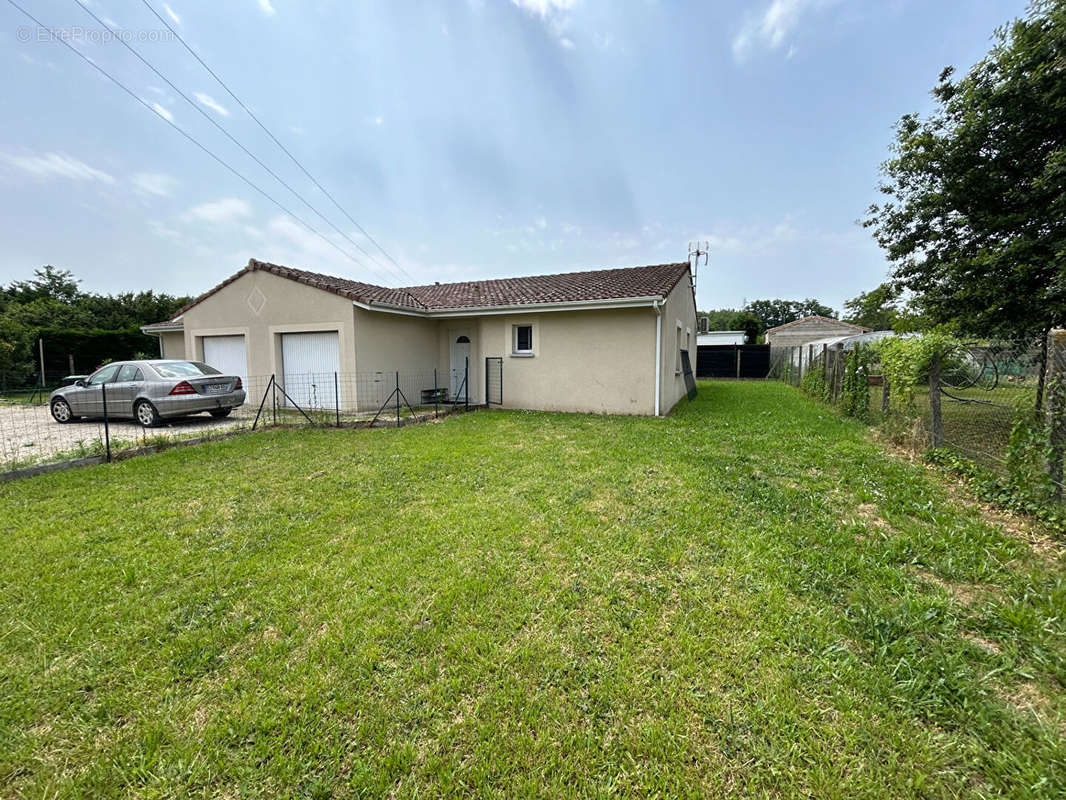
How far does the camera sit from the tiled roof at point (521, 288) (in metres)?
10.3

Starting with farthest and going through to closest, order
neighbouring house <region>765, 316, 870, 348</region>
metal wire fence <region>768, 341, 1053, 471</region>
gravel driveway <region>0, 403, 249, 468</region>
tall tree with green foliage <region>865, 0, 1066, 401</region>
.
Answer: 1. neighbouring house <region>765, 316, 870, 348</region>
2. tall tree with green foliage <region>865, 0, 1066, 401</region>
3. gravel driveway <region>0, 403, 249, 468</region>
4. metal wire fence <region>768, 341, 1053, 471</region>

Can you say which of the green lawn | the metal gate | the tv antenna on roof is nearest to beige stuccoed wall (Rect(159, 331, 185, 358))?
the metal gate

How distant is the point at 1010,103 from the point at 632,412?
8.25 m

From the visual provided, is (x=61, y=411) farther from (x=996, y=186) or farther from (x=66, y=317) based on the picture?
(x=66, y=317)

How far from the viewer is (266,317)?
11320 millimetres

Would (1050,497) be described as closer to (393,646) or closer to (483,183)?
(393,646)

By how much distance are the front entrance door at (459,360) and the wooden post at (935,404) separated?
33.2 ft

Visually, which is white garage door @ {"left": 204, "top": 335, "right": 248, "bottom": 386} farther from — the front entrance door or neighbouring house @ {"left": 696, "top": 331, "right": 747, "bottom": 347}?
neighbouring house @ {"left": 696, "top": 331, "right": 747, "bottom": 347}

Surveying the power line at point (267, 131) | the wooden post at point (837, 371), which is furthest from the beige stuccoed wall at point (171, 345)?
the wooden post at point (837, 371)

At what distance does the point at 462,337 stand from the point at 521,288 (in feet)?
7.77

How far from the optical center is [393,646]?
226cm

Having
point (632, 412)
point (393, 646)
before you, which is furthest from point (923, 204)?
point (393, 646)

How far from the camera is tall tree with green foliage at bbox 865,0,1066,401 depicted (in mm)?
6538

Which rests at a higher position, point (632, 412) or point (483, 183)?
point (483, 183)
